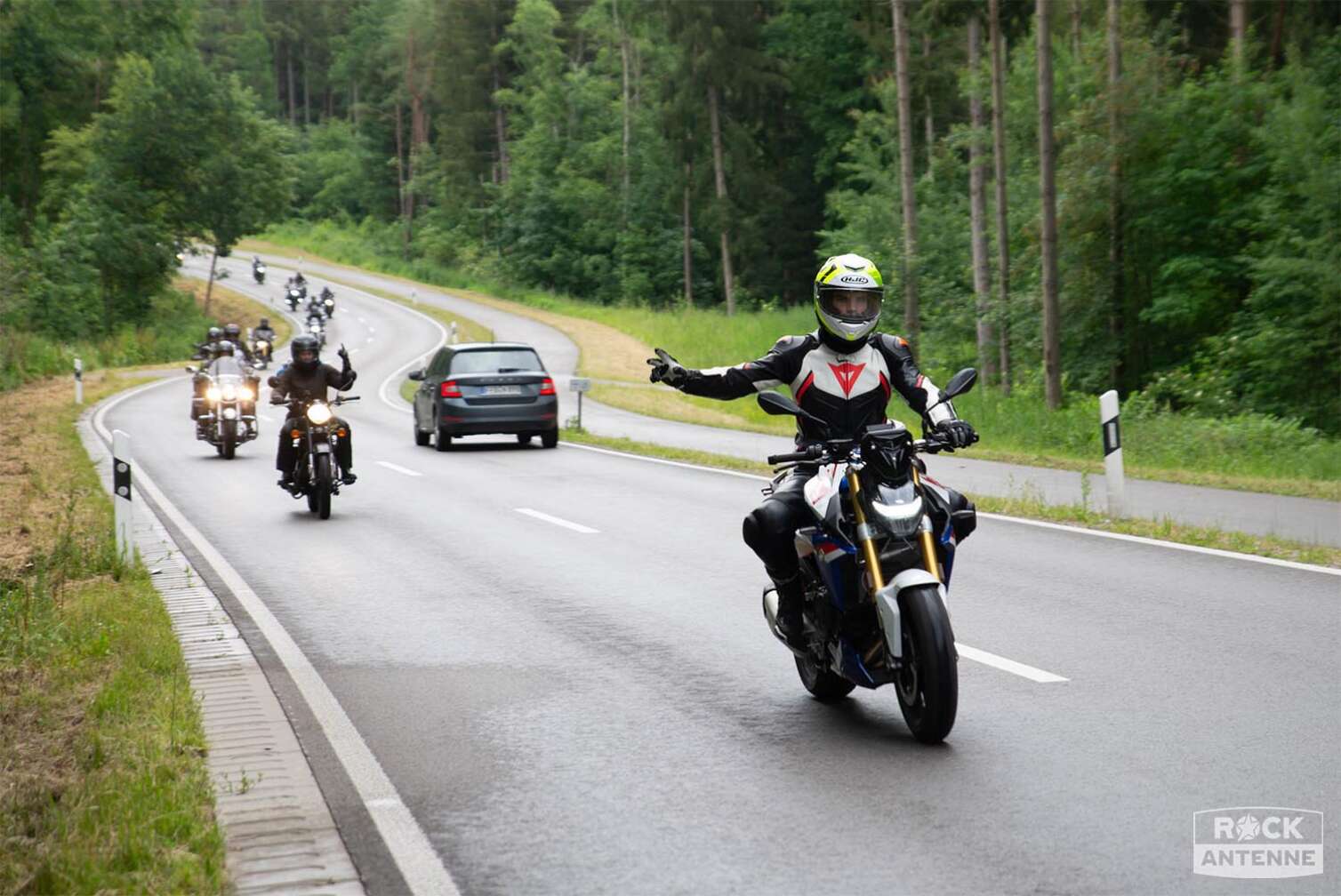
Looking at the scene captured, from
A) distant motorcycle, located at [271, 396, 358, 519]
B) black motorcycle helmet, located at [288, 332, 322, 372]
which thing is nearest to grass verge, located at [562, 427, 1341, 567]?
distant motorcycle, located at [271, 396, 358, 519]

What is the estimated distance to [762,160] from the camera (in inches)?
3041

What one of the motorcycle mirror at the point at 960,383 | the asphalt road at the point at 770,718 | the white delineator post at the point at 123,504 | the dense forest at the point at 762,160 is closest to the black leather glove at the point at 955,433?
the motorcycle mirror at the point at 960,383

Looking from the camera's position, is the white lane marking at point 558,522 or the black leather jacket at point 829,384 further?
the white lane marking at point 558,522

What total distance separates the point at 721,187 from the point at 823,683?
68744mm

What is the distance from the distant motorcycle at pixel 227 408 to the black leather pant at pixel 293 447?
26.2 ft

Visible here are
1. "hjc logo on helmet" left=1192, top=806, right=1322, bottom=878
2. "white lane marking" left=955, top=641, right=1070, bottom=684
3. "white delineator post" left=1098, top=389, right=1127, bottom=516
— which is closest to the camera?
"hjc logo on helmet" left=1192, top=806, right=1322, bottom=878

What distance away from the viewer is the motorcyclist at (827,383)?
6.87 meters

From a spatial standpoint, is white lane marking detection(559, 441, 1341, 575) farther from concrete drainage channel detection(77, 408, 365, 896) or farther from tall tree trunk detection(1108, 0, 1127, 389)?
tall tree trunk detection(1108, 0, 1127, 389)

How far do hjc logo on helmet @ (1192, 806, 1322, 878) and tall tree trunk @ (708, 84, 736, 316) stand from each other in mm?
69200

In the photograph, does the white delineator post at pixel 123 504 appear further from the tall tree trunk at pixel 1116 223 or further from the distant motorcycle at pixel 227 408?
the tall tree trunk at pixel 1116 223

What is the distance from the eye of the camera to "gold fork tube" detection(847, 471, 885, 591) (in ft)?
21.0

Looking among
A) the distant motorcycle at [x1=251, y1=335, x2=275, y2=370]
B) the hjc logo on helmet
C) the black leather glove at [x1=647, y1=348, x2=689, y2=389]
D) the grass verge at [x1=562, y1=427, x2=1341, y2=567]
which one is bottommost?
the hjc logo on helmet

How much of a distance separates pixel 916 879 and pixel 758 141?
246ft

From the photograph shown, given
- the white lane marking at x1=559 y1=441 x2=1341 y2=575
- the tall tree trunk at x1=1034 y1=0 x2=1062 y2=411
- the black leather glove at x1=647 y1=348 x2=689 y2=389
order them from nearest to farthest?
the black leather glove at x1=647 y1=348 x2=689 y2=389
the white lane marking at x1=559 y1=441 x2=1341 y2=575
the tall tree trunk at x1=1034 y1=0 x2=1062 y2=411
